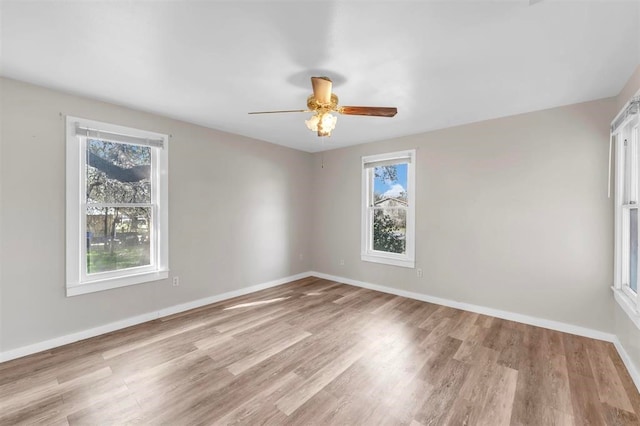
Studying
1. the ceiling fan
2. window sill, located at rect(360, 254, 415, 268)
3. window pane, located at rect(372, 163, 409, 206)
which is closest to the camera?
the ceiling fan

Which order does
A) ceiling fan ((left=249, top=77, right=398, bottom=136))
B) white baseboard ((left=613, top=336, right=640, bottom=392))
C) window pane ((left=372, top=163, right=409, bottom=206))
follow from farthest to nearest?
window pane ((left=372, top=163, right=409, bottom=206))
ceiling fan ((left=249, top=77, right=398, bottom=136))
white baseboard ((left=613, top=336, right=640, bottom=392))

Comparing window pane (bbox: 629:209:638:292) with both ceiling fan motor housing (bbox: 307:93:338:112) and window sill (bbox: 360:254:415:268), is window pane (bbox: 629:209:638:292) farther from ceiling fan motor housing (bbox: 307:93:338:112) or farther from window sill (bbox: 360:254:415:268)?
ceiling fan motor housing (bbox: 307:93:338:112)

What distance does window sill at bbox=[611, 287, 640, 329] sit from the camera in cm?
211

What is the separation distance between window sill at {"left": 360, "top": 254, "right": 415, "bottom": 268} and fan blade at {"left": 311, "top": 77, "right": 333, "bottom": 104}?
2865mm

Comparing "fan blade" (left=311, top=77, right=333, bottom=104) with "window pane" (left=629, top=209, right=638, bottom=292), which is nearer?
"fan blade" (left=311, top=77, right=333, bottom=104)

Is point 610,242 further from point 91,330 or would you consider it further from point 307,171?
point 91,330


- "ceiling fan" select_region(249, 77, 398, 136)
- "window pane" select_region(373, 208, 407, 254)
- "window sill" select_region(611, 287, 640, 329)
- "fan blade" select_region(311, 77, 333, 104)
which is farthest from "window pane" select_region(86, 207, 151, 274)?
"window sill" select_region(611, 287, 640, 329)

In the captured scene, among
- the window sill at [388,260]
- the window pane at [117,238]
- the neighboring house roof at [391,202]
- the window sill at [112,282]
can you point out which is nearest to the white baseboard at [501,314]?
the window sill at [388,260]

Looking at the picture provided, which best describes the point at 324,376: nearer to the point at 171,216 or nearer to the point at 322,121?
the point at 322,121

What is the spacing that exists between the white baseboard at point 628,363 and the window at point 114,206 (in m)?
4.64

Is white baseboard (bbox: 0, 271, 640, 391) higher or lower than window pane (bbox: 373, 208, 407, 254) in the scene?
lower

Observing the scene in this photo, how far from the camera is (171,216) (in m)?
3.46

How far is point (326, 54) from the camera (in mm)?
1979

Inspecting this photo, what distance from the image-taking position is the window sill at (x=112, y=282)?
273 cm
